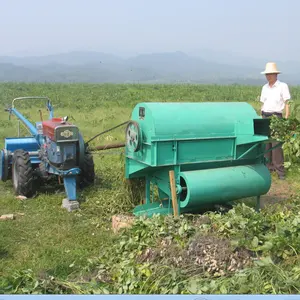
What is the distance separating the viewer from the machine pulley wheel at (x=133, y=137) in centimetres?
508

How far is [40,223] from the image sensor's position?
5496 millimetres

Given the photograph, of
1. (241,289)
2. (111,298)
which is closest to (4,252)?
(241,289)

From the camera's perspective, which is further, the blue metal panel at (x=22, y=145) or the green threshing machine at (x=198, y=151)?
the blue metal panel at (x=22, y=145)

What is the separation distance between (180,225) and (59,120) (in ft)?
10.9

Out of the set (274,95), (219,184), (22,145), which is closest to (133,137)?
(219,184)

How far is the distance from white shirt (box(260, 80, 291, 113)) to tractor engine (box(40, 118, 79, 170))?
10.6 feet

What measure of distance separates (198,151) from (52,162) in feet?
7.34

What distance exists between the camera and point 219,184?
16.5 feet

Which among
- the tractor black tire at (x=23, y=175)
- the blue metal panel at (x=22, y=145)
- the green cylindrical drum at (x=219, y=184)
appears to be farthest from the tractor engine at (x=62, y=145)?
the green cylindrical drum at (x=219, y=184)

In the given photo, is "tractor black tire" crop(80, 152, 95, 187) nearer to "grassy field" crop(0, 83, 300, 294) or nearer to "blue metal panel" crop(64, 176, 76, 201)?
"grassy field" crop(0, 83, 300, 294)

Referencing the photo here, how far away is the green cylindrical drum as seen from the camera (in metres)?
4.93

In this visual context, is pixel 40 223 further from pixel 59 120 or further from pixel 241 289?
pixel 241 289

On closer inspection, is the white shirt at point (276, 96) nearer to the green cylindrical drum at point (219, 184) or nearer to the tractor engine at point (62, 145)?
the green cylindrical drum at point (219, 184)

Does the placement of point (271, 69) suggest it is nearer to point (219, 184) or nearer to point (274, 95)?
point (274, 95)
